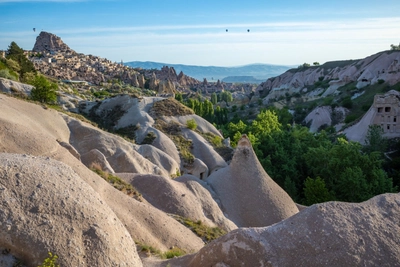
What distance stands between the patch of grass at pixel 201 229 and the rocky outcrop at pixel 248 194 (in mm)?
2580

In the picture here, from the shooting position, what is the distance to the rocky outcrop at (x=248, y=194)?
17.3m

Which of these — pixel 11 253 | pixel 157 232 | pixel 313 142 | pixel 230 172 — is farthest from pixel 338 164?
pixel 11 253

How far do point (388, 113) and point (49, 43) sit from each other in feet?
385

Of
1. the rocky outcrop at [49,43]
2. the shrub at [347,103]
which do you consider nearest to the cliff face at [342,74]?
the shrub at [347,103]

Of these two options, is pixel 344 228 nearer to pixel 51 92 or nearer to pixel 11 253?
pixel 11 253

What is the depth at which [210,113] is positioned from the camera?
194 feet

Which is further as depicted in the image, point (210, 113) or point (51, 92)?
point (210, 113)

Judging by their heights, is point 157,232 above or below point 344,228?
below

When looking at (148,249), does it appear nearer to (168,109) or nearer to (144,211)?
(144,211)

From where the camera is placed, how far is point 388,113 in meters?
41.0

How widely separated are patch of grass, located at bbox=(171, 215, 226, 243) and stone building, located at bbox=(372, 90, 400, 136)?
3166cm

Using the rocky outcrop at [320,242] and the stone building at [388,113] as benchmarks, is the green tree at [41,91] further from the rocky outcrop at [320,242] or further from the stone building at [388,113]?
the stone building at [388,113]

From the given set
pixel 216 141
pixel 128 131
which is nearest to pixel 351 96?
pixel 216 141

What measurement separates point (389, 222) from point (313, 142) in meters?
27.0
